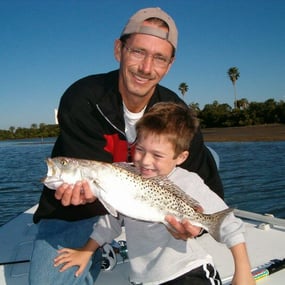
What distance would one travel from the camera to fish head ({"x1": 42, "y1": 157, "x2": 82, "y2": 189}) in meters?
3.00

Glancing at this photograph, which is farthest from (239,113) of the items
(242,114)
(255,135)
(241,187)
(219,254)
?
(219,254)

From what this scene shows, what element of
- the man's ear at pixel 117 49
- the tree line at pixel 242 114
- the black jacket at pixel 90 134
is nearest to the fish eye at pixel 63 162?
the black jacket at pixel 90 134

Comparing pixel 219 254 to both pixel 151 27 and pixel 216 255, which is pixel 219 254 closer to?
pixel 216 255

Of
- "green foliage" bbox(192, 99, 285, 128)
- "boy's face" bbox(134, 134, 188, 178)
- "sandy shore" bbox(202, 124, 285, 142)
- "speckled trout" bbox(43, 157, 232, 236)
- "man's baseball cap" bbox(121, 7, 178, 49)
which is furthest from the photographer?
"green foliage" bbox(192, 99, 285, 128)

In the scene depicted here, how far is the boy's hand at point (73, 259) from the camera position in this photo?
11.5ft

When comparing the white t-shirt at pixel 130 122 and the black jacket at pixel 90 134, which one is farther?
the white t-shirt at pixel 130 122

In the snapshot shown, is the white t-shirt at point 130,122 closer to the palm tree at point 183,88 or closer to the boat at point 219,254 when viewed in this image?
the boat at point 219,254

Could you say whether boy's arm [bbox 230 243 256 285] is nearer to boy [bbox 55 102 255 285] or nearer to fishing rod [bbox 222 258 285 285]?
boy [bbox 55 102 255 285]

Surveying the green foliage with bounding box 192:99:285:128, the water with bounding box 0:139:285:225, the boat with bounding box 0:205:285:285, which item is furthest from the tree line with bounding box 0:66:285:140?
the boat with bounding box 0:205:285:285

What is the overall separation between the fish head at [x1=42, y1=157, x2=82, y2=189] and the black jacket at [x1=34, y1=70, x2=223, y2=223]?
2.31ft

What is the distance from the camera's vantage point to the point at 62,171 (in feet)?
9.90

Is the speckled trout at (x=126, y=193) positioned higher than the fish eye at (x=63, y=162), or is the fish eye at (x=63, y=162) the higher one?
the fish eye at (x=63, y=162)

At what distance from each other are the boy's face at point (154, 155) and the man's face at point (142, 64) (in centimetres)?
69

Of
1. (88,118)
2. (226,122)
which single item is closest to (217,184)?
(88,118)
